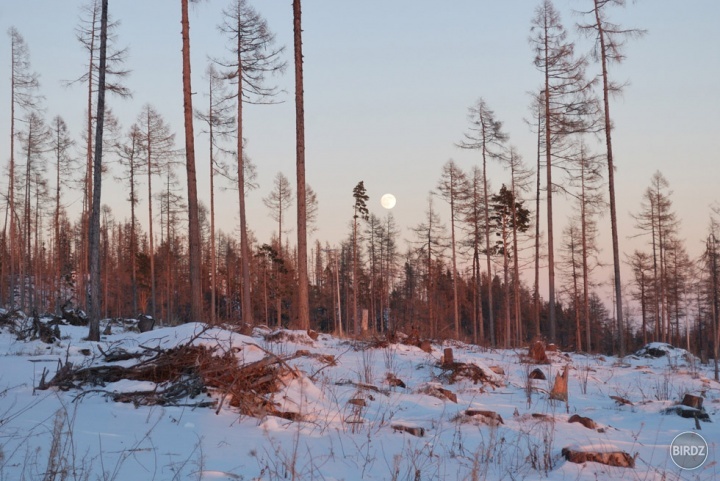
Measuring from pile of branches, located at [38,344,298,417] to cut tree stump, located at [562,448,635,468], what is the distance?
9.00 feet

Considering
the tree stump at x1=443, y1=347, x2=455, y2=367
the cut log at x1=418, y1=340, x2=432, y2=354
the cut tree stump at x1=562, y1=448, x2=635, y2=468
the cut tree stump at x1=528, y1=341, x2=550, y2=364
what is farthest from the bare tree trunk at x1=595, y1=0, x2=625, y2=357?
the cut tree stump at x1=562, y1=448, x2=635, y2=468

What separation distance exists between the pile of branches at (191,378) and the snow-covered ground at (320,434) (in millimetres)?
91

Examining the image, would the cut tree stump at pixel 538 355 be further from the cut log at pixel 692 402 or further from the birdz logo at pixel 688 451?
the birdz logo at pixel 688 451

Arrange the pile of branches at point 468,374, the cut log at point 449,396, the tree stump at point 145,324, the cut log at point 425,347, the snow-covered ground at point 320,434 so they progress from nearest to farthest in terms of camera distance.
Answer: the snow-covered ground at point 320,434
the cut log at point 449,396
the pile of branches at point 468,374
the cut log at point 425,347
the tree stump at point 145,324

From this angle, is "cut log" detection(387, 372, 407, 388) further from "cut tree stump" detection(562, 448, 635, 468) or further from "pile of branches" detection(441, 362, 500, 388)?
"cut tree stump" detection(562, 448, 635, 468)

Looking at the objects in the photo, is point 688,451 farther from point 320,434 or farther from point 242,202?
point 242,202

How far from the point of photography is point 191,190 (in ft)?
46.6

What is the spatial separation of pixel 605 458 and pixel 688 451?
1.08 m

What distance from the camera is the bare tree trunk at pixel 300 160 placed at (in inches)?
576

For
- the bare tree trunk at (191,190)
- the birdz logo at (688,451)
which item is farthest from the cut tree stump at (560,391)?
the bare tree trunk at (191,190)

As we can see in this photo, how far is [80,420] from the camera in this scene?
16.0ft

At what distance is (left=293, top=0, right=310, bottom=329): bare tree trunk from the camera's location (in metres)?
14.6

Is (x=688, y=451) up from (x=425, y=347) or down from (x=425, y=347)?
up

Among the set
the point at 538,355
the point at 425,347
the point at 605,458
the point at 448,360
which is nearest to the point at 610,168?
the point at 538,355
